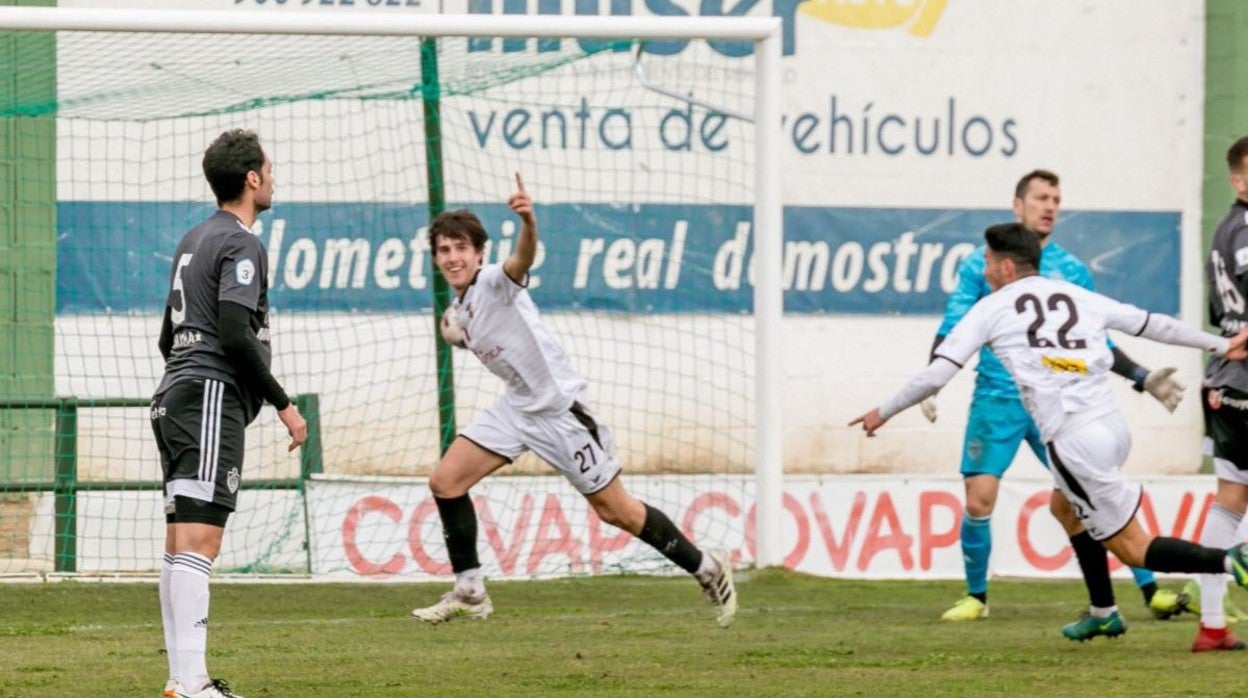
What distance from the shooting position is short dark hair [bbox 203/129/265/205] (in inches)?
228

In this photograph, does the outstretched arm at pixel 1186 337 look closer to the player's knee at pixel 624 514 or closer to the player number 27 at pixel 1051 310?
the player number 27 at pixel 1051 310

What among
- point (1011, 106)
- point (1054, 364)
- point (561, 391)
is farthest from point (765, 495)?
point (1011, 106)

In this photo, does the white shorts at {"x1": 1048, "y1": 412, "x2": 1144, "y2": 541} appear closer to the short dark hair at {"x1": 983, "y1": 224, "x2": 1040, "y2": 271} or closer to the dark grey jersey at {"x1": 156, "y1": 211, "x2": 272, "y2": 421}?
the short dark hair at {"x1": 983, "y1": 224, "x2": 1040, "y2": 271}

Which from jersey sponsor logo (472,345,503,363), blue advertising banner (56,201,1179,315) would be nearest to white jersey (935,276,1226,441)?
jersey sponsor logo (472,345,503,363)

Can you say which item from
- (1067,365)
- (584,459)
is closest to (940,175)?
(584,459)

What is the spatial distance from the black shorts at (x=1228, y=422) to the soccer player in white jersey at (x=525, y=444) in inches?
83.8

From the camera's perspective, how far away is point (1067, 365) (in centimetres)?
714

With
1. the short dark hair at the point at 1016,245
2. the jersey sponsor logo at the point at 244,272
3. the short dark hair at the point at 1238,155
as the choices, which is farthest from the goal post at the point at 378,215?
the jersey sponsor logo at the point at 244,272

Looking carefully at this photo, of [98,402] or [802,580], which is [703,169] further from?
[98,402]

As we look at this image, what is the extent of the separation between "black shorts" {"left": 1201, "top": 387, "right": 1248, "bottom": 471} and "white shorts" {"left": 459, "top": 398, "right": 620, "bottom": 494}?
2.46m

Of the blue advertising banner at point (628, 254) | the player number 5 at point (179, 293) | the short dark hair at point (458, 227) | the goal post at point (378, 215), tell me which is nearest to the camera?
the player number 5 at point (179, 293)

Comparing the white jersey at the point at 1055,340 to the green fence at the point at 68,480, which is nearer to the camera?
the white jersey at the point at 1055,340

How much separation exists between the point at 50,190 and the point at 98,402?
1925 millimetres

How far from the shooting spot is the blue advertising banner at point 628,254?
11.8m
